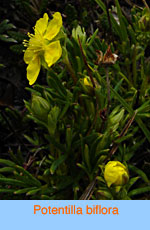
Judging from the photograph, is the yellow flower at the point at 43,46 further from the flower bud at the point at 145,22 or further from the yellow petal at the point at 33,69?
the flower bud at the point at 145,22

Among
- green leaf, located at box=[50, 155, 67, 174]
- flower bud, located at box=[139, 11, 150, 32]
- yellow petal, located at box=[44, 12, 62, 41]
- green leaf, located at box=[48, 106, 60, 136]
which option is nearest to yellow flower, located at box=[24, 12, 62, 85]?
yellow petal, located at box=[44, 12, 62, 41]

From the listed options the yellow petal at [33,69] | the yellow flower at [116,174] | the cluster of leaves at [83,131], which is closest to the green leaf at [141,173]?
the cluster of leaves at [83,131]

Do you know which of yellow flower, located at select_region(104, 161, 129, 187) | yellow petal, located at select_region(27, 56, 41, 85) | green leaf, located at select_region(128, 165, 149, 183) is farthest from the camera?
green leaf, located at select_region(128, 165, 149, 183)

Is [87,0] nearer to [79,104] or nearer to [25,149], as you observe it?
[79,104]

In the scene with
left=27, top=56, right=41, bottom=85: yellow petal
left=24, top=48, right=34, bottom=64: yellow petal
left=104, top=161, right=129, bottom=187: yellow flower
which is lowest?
left=104, top=161, right=129, bottom=187: yellow flower

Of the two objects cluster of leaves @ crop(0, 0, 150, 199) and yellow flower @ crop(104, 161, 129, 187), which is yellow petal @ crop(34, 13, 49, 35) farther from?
yellow flower @ crop(104, 161, 129, 187)

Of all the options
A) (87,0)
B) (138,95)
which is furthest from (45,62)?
(87,0)

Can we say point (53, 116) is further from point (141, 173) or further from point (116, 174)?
point (141, 173)
